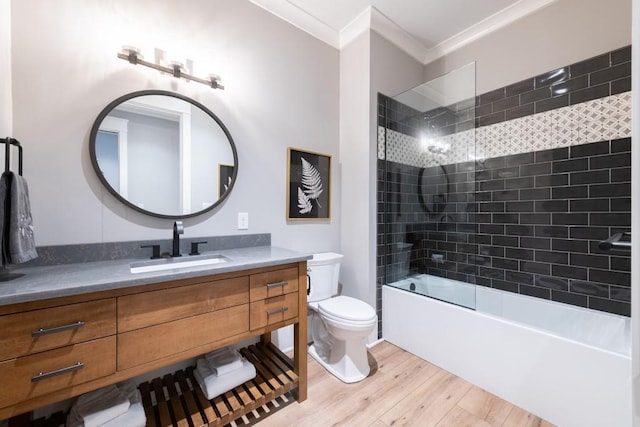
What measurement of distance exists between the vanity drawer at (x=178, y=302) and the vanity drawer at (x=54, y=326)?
0.18ft

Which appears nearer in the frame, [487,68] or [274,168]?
[274,168]

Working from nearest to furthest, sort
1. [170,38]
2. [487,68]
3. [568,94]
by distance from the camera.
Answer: [170,38] < [568,94] < [487,68]

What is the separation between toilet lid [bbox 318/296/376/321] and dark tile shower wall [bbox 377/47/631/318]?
51 centimetres

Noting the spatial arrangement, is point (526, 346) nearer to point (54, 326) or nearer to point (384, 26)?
point (54, 326)

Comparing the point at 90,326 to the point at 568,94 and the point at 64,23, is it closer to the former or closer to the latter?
the point at 64,23

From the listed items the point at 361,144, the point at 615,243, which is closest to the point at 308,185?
the point at 361,144

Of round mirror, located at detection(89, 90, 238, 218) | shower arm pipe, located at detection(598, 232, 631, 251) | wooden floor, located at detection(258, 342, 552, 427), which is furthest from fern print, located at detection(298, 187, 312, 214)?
shower arm pipe, located at detection(598, 232, 631, 251)

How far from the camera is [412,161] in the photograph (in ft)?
8.18

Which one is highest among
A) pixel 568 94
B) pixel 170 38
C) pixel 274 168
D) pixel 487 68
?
pixel 487 68

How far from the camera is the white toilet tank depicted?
2039mm

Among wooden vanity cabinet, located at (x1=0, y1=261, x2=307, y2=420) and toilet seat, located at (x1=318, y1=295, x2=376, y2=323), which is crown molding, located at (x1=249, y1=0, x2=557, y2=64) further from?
toilet seat, located at (x1=318, y1=295, x2=376, y2=323)

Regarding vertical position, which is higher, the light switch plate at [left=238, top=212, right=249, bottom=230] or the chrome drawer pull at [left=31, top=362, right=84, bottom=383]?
the light switch plate at [left=238, top=212, right=249, bottom=230]

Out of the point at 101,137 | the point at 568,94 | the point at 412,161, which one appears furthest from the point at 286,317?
the point at 568,94

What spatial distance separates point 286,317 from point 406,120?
2011 mm
